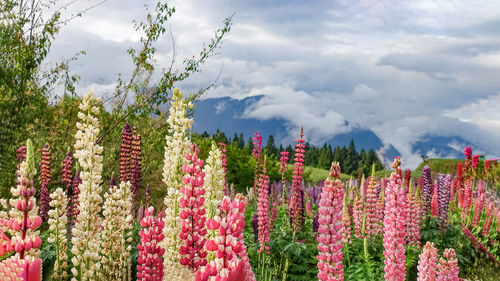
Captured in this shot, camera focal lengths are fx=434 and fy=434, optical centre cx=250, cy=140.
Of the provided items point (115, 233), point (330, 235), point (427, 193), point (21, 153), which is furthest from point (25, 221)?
point (427, 193)

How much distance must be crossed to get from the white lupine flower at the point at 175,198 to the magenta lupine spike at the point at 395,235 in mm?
2661

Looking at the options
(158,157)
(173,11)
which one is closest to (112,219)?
(173,11)

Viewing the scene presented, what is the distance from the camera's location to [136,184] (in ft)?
27.9

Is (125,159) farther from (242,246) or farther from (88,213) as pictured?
(242,246)

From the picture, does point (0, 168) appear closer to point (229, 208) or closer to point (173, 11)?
point (173, 11)

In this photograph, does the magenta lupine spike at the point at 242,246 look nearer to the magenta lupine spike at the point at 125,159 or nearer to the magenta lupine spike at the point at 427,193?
the magenta lupine spike at the point at 125,159

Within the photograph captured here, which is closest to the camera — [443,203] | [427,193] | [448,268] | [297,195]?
[448,268]

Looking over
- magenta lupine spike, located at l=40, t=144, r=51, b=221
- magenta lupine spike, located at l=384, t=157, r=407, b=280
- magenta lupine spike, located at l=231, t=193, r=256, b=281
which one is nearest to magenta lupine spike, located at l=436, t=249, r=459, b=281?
magenta lupine spike, located at l=384, t=157, r=407, b=280

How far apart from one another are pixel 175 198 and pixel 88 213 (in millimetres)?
559

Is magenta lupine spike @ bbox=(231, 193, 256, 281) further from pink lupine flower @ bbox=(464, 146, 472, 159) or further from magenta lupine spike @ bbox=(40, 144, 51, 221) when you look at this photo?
pink lupine flower @ bbox=(464, 146, 472, 159)

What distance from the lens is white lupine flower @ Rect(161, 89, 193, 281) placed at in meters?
2.74

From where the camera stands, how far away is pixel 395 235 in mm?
4762

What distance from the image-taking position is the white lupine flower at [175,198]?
2.74 m

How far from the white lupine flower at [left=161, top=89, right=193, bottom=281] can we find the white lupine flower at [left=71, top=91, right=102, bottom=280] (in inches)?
17.1
